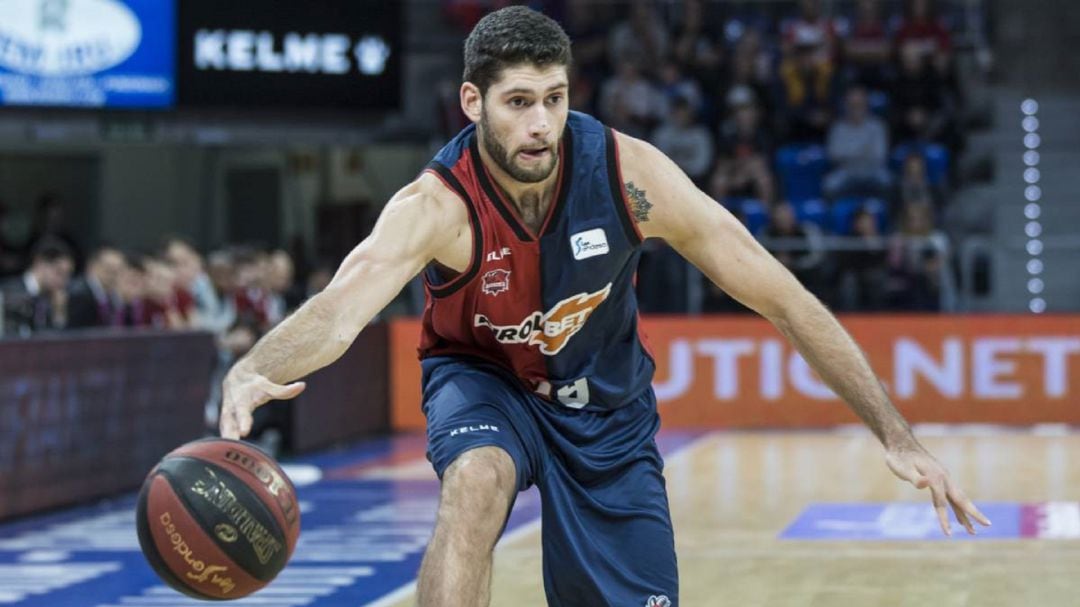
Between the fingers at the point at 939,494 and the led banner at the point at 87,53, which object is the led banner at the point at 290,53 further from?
the fingers at the point at 939,494

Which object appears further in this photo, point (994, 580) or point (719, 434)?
point (719, 434)

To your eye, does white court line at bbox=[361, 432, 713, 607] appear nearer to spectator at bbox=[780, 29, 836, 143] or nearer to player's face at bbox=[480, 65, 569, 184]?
player's face at bbox=[480, 65, 569, 184]

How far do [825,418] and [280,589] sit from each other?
9.85 meters

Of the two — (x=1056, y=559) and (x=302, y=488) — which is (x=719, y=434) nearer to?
(x=302, y=488)

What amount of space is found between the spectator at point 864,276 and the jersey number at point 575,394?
39.6ft

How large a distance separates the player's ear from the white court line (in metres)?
2.93

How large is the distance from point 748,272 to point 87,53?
13281 mm

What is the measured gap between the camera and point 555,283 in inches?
195

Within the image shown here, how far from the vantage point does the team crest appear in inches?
194

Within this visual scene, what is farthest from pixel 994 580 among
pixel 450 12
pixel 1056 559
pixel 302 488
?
pixel 450 12

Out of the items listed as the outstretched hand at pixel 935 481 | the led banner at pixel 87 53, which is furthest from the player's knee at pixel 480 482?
the led banner at pixel 87 53

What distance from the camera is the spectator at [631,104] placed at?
19.3 m

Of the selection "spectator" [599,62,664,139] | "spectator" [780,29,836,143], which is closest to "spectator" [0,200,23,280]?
"spectator" [599,62,664,139]

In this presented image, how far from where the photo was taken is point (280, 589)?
8.20 metres
